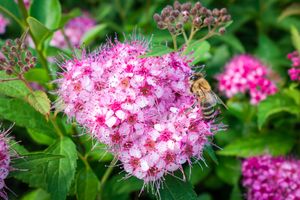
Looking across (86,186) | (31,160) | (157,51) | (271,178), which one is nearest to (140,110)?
(157,51)

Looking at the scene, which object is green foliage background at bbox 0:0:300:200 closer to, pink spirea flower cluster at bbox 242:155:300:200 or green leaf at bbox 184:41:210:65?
green leaf at bbox 184:41:210:65

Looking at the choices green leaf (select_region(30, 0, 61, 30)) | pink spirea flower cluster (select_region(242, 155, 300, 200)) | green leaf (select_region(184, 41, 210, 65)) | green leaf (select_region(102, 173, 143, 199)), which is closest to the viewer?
green leaf (select_region(184, 41, 210, 65))

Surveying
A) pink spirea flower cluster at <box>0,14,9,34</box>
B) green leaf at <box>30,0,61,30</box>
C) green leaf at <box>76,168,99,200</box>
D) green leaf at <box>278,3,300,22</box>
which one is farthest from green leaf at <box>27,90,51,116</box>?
green leaf at <box>278,3,300,22</box>

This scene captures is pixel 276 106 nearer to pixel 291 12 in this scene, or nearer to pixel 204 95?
pixel 204 95

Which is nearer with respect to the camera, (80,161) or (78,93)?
(78,93)

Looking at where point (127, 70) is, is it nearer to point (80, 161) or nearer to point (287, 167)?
point (80, 161)

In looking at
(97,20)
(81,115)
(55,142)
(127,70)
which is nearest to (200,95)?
(127,70)
